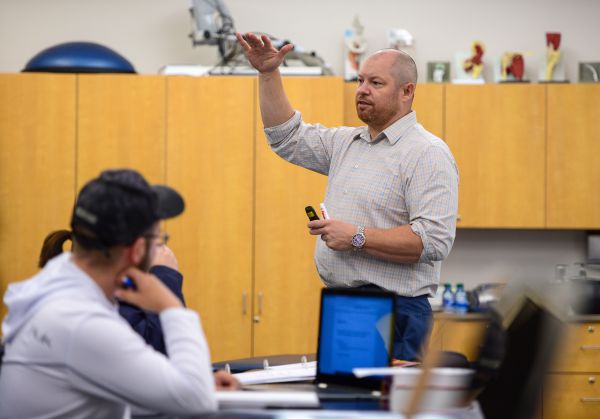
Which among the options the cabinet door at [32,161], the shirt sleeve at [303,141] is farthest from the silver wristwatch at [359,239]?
the cabinet door at [32,161]

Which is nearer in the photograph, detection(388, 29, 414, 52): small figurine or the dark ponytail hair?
the dark ponytail hair

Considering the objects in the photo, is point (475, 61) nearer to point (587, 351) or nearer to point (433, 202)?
point (587, 351)

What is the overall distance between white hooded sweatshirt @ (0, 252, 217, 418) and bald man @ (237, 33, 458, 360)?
3.70 ft

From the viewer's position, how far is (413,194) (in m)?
3.03

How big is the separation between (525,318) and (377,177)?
127cm

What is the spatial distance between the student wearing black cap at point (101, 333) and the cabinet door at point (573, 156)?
3988 millimetres

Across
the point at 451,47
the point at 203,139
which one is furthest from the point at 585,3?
the point at 203,139

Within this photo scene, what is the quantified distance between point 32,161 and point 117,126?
519 mm

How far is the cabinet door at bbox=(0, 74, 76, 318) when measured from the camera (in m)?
5.19

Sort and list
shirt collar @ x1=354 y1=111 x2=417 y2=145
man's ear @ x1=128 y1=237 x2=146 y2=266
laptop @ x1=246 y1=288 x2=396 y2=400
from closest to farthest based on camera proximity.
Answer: man's ear @ x1=128 y1=237 x2=146 y2=266 → laptop @ x1=246 y1=288 x2=396 y2=400 → shirt collar @ x1=354 y1=111 x2=417 y2=145

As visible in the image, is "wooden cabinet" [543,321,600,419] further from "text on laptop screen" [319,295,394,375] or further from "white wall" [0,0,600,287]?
"text on laptop screen" [319,295,394,375]

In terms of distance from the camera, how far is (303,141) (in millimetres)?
3387

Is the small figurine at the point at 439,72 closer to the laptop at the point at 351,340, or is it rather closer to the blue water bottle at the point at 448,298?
the blue water bottle at the point at 448,298

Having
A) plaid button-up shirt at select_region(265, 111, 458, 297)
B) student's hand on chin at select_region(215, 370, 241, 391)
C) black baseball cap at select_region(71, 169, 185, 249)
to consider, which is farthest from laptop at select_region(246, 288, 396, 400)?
plaid button-up shirt at select_region(265, 111, 458, 297)
